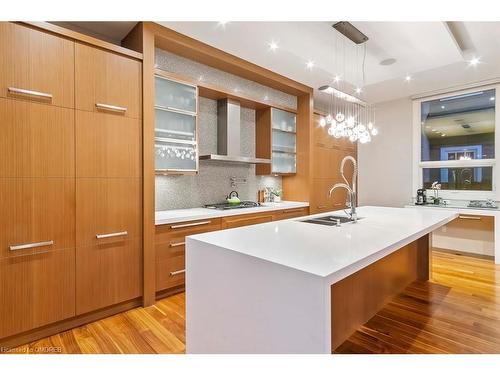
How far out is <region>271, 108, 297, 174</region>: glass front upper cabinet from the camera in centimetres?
418

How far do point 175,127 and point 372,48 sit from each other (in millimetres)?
2357

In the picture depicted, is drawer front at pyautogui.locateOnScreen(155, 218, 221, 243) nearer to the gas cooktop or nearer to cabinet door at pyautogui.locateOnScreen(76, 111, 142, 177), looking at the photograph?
the gas cooktop

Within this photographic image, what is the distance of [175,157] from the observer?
303 cm

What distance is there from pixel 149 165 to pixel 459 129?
15.7ft

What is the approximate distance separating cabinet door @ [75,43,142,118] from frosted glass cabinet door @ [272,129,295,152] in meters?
2.20

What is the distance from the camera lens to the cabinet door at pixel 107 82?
218 cm

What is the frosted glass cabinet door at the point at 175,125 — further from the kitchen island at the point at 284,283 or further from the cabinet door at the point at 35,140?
the kitchen island at the point at 284,283

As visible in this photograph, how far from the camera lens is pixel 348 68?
362 centimetres

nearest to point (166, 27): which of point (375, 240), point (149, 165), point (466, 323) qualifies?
point (149, 165)

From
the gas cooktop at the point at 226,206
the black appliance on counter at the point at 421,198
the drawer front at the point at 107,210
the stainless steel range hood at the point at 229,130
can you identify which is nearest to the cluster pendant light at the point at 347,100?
the stainless steel range hood at the point at 229,130

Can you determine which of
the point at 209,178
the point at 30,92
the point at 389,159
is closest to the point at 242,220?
the point at 209,178

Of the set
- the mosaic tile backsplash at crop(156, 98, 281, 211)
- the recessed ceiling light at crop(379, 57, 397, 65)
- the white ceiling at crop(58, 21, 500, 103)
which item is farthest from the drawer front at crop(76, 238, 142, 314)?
the recessed ceiling light at crop(379, 57, 397, 65)

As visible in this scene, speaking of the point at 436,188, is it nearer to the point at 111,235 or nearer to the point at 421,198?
the point at 421,198
